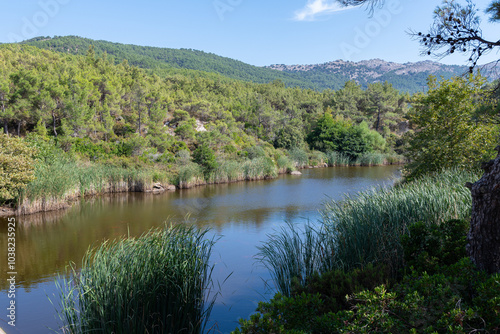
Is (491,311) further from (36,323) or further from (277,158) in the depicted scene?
(277,158)

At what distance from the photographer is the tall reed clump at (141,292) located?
12.3 feet

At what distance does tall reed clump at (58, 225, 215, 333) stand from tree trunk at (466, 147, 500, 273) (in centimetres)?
306

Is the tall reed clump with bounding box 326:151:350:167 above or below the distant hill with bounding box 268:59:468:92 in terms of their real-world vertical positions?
below

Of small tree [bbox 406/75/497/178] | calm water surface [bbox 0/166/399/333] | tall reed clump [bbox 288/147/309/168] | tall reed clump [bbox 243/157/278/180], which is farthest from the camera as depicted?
tall reed clump [bbox 288/147/309/168]

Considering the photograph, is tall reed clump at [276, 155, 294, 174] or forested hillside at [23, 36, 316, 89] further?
forested hillside at [23, 36, 316, 89]

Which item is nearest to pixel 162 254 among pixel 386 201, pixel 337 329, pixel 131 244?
pixel 131 244

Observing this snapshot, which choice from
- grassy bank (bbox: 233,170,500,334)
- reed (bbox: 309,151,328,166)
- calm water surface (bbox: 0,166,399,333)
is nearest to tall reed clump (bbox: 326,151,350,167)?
reed (bbox: 309,151,328,166)

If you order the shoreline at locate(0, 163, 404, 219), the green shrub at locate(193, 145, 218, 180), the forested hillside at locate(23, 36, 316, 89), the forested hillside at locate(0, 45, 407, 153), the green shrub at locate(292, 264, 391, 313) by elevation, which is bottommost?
the shoreline at locate(0, 163, 404, 219)

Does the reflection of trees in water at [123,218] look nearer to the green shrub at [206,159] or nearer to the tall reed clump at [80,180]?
the tall reed clump at [80,180]

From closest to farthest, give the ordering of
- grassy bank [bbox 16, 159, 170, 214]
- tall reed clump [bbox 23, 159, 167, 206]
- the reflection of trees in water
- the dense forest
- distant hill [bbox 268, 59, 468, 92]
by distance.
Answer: the reflection of trees in water < the dense forest < grassy bank [bbox 16, 159, 170, 214] < tall reed clump [bbox 23, 159, 167, 206] < distant hill [bbox 268, 59, 468, 92]

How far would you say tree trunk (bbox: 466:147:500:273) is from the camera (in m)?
3.39

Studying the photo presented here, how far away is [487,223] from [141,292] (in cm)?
357

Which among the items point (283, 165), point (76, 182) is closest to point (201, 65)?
point (283, 165)

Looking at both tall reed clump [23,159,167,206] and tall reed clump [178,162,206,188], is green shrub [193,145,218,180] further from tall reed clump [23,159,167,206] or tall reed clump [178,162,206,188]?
tall reed clump [23,159,167,206]
